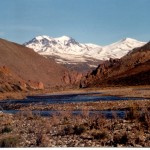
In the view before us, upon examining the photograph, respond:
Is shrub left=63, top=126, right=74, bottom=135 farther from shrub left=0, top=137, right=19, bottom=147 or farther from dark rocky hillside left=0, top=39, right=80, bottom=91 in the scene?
dark rocky hillside left=0, top=39, right=80, bottom=91

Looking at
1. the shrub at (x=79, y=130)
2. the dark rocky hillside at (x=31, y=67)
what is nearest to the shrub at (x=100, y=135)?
the shrub at (x=79, y=130)

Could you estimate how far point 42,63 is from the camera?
168m

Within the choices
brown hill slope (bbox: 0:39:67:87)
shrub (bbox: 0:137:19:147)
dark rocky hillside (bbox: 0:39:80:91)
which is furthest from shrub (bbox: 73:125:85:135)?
brown hill slope (bbox: 0:39:67:87)

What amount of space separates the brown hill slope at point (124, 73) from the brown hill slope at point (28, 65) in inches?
1156

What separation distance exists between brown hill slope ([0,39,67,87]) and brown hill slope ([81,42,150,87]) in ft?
96.3

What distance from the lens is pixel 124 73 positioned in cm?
9850

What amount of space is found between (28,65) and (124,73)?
59.5m

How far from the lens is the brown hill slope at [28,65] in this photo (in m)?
143

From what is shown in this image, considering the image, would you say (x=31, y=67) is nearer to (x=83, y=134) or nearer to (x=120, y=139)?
(x=83, y=134)

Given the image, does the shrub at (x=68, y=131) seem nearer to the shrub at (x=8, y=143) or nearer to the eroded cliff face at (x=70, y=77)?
the shrub at (x=8, y=143)

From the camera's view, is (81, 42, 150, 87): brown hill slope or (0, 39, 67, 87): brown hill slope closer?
(81, 42, 150, 87): brown hill slope

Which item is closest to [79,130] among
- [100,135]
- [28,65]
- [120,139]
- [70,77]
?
[100,135]

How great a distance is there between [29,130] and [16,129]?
3.59ft

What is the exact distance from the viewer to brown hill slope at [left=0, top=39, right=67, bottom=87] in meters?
143
